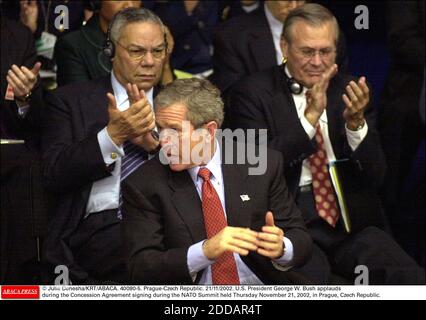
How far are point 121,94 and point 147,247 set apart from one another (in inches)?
33.7

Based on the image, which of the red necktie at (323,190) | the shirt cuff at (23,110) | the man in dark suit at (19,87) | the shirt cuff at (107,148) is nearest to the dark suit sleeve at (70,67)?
the man in dark suit at (19,87)

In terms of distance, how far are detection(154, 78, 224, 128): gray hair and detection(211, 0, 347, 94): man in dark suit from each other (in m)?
1.12

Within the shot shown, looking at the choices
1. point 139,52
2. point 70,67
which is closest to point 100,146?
point 139,52

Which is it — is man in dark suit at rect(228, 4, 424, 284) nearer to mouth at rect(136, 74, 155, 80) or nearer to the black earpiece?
the black earpiece

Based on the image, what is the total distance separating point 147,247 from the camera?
3.59 m

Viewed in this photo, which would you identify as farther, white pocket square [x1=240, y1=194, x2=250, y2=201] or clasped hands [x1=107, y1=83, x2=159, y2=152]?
clasped hands [x1=107, y1=83, x2=159, y2=152]

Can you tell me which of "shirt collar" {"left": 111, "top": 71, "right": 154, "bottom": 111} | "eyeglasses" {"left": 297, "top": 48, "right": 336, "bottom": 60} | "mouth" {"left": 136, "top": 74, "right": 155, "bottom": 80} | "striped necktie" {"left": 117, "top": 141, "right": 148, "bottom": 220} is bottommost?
"striped necktie" {"left": 117, "top": 141, "right": 148, "bottom": 220}

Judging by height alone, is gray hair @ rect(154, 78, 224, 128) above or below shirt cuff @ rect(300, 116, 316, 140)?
above

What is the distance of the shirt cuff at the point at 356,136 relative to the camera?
169 inches

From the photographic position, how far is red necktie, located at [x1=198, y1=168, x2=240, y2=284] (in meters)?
3.68

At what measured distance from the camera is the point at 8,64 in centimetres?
459

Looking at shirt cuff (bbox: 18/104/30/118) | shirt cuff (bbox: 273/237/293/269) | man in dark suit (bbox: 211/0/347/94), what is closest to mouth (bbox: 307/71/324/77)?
man in dark suit (bbox: 211/0/347/94)
